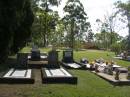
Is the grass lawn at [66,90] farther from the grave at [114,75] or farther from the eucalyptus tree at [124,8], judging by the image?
the eucalyptus tree at [124,8]

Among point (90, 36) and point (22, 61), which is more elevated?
point (90, 36)

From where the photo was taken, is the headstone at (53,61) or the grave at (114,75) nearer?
the grave at (114,75)

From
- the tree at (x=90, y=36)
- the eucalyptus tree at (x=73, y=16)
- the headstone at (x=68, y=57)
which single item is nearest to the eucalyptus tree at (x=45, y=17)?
the eucalyptus tree at (x=73, y=16)

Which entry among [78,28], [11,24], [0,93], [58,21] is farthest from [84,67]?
[78,28]

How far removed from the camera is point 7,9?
701 inches

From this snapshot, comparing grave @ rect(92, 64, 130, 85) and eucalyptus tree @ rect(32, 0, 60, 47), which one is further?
eucalyptus tree @ rect(32, 0, 60, 47)

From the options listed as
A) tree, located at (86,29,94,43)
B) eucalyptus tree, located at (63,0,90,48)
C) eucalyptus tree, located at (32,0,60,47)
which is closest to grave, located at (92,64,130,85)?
eucalyptus tree, located at (32,0,60,47)

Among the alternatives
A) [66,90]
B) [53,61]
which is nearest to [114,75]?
[53,61]

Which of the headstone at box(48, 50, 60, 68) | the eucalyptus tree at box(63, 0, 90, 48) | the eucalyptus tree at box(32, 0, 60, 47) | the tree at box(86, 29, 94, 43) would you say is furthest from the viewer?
the tree at box(86, 29, 94, 43)

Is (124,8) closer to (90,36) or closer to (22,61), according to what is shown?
(22,61)

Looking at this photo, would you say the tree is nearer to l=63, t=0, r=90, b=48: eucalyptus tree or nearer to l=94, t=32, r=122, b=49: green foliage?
l=94, t=32, r=122, b=49: green foliage

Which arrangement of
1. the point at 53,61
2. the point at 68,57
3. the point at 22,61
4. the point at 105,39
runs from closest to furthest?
the point at 22,61, the point at 53,61, the point at 68,57, the point at 105,39

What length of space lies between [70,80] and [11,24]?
4204mm

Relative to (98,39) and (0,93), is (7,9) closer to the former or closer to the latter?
(0,93)
